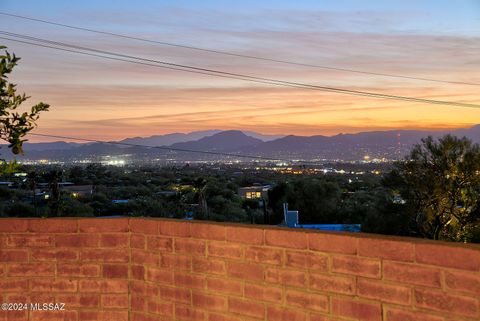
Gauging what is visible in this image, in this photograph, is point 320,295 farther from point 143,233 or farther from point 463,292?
point 143,233

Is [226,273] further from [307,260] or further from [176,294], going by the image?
[307,260]

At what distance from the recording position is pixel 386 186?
1207 inches

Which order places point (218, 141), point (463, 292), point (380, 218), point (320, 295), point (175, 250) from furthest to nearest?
point (218, 141) → point (380, 218) → point (175, 250) → point (320, 295) → point (463, 292)

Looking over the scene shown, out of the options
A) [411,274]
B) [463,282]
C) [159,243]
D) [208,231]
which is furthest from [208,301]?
[463,282]

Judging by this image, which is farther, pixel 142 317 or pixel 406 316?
pixel 142 317

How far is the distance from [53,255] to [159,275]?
0.89 meters

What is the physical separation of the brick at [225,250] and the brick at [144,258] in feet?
1.78

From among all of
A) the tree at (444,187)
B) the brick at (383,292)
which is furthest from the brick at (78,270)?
the tree at (444,187)

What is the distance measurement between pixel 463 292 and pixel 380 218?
27.9m

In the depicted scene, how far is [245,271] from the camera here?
422cm

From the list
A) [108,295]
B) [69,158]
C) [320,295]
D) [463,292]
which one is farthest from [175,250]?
[69,158]

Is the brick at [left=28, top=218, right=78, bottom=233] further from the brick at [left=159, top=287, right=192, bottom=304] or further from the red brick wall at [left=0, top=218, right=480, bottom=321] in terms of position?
the brick at [left=159, top=287, right=192, bottom=304]

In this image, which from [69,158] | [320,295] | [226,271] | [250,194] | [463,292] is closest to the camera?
[463,292]

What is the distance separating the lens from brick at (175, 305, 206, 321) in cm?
448
